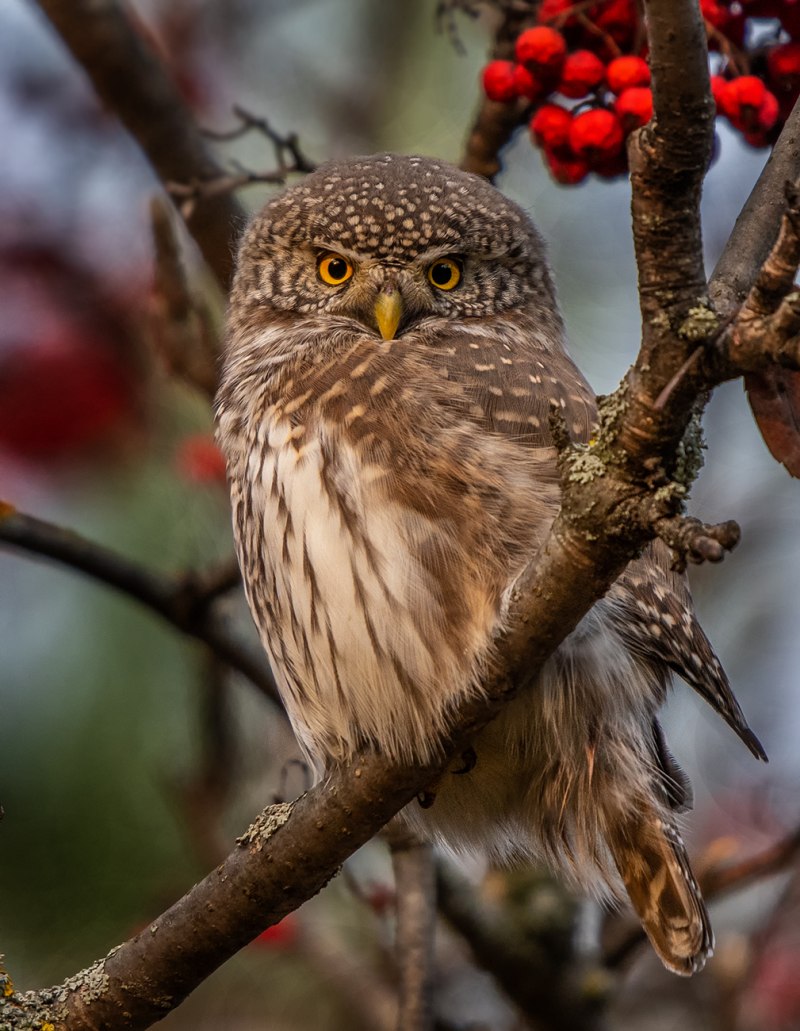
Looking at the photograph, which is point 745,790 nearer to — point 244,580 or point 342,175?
point 244,580

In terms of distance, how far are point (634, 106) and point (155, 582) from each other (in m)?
1.56

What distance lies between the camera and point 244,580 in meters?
3.17

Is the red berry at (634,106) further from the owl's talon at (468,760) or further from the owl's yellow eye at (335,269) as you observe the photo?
the owl's talon at (468,760)

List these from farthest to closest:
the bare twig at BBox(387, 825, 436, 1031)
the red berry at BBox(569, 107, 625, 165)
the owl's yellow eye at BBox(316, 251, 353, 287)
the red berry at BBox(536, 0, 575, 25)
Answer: the owl's yellow eye at BBox(316, 251, 353, 287), the bare twig at BBox(387, 825, 436, 1031), the red berry at BBox(536, 0, 575, 25), the red berry at BBox(569, 107, 625, 165)

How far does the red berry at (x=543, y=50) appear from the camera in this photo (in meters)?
3.08

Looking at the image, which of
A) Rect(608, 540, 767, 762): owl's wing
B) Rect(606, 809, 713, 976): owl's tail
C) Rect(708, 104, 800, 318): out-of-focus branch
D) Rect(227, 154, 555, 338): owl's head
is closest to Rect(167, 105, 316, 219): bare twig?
Rect(227, 154, 555, 338): owl's head

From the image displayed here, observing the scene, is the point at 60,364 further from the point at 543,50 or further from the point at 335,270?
the point at 543,50

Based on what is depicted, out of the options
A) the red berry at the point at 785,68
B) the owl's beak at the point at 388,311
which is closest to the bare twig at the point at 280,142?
the owl's beak at the point at 388,311

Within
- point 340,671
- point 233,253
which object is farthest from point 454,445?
point 233,253

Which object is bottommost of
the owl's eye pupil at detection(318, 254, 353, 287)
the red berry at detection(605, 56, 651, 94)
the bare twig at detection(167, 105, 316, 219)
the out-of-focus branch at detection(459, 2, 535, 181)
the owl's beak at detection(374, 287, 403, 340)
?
the owl's eye pupil at detection(318, 254, 353, 287)

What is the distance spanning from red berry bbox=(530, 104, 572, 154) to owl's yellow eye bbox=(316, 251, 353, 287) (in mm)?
657

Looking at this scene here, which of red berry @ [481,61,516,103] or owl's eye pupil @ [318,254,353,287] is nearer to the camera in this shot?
red berry @ [481,61,516,103]

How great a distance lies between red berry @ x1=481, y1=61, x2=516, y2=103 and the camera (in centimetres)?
322

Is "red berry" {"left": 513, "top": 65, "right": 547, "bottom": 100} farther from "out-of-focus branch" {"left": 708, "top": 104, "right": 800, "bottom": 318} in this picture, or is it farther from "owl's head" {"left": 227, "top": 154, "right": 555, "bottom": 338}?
"out-of-focus branch" {"left": 708, "top": 104, "right": 800, "bottom": 318}
